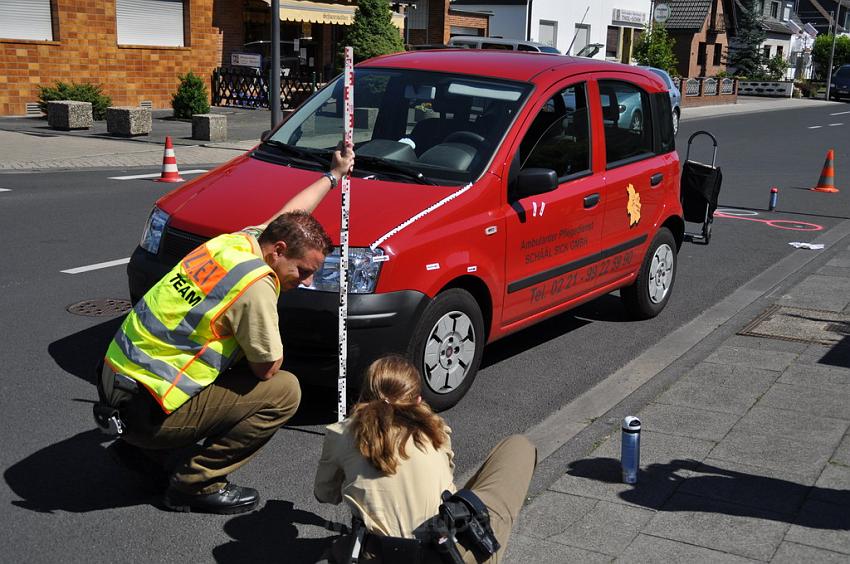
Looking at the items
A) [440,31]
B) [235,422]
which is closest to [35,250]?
[235,422]

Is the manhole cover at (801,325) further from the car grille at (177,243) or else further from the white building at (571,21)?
the white building at (571,21)

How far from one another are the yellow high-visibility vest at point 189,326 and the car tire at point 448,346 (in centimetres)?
148

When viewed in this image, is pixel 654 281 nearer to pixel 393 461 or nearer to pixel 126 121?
pixel 393 461

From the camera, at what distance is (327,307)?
5.08m

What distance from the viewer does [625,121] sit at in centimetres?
738

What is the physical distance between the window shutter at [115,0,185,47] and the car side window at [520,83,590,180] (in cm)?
2093

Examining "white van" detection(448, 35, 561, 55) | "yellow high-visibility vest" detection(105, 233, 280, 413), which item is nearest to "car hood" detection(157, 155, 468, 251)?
"yellow high-visibility vest" detection(105, 233, 280, 413)

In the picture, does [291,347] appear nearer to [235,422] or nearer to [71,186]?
[235,422]

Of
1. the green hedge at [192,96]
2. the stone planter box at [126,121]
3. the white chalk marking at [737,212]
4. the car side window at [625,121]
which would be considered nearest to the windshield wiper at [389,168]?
the car side window at [625,121]

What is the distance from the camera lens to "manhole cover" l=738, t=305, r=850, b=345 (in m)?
7.58

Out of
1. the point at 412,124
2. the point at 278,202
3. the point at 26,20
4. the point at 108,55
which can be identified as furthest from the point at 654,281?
the point at 108,55

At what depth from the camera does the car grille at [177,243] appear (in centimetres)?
550

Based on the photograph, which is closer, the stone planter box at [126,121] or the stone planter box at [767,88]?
the stone planter box at [126,121]

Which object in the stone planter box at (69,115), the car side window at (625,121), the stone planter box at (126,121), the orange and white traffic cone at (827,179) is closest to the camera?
the car side window at (625,121)
